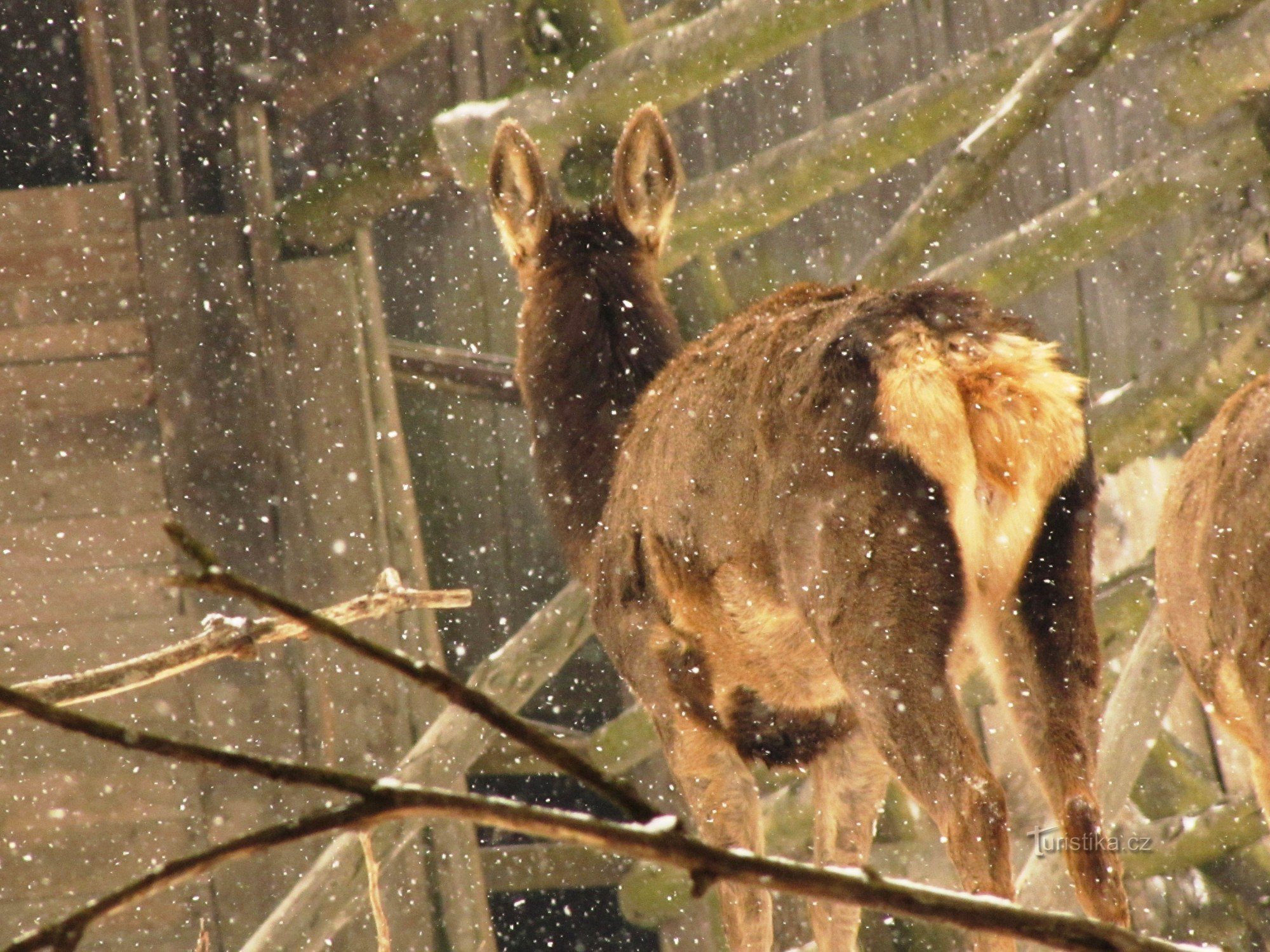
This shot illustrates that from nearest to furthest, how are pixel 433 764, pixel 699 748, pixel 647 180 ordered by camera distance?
pixel 699 748
pixel 647 180
pixel 433 764

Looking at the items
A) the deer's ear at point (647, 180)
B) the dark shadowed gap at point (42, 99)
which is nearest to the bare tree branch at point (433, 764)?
the deer's ear at point (647, 180)

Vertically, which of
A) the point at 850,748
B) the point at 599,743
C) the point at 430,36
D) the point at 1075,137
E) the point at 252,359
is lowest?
the point at 599,743

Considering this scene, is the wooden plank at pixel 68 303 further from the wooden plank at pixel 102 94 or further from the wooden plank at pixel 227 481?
the wooden plank at pixel 102 94

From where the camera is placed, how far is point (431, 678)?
0.69m

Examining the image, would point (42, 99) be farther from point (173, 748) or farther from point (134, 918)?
point (173, 748)

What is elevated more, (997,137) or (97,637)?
(997,137)

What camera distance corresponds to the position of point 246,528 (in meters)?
5.87

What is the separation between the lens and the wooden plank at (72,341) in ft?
19.2

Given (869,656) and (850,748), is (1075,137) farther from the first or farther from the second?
(869,656)

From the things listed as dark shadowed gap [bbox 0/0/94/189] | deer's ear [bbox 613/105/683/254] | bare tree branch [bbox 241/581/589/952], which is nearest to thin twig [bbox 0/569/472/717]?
deer's ear [bbox 613/105/683/254]

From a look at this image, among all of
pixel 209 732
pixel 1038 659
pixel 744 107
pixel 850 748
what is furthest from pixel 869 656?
pixel 744 107

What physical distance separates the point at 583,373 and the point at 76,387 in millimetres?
2594

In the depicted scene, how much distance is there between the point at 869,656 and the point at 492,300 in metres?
4.74

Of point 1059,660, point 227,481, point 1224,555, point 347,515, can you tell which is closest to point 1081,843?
point 1059,660
